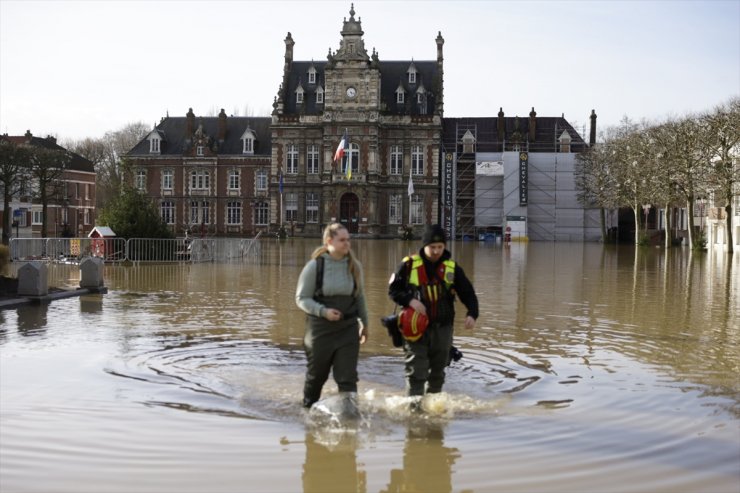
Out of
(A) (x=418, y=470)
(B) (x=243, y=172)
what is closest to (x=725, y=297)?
(A) (x=418, y=470)

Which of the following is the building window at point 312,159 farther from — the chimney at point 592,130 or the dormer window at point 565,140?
the chimney at point 592,130

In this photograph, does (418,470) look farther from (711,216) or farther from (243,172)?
(243,172)

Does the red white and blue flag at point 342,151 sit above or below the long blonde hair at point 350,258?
above

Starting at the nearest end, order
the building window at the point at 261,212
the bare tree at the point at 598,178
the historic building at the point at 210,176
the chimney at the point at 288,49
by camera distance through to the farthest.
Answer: the bare tree at the point at 598,178 < the chimney at the point at 288,49 < the building window at the point at 261,212 < the historic building at the point at 210,176

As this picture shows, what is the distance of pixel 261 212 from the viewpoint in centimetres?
8625

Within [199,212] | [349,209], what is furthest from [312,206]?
[199,212]

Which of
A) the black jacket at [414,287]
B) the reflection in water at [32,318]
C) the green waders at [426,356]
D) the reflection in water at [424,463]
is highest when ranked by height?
the black jacket at [414,287]

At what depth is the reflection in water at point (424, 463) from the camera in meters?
6.42

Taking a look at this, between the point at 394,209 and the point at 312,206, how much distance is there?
7298 millimetres

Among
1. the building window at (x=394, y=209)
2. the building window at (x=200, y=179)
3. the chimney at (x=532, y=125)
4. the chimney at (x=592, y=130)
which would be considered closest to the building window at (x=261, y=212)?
the building window at (x=200, y=179)

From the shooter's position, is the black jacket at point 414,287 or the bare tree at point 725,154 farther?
the bare tree at point 725,154

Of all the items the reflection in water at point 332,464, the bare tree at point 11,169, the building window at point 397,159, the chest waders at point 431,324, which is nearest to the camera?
the reflection in water at point 332,464

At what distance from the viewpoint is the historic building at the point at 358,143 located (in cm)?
8088

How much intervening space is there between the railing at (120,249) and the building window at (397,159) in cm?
4787
